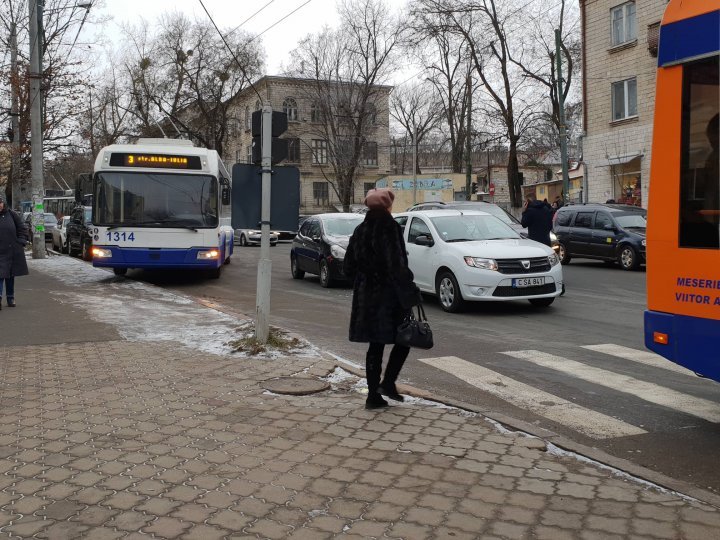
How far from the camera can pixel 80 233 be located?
1010 inches

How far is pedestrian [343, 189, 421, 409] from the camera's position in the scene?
5516mm

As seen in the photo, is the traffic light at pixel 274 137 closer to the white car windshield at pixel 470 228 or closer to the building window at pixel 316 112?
the white car windshield at pixel 470 228

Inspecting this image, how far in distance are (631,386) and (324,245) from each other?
376 inches

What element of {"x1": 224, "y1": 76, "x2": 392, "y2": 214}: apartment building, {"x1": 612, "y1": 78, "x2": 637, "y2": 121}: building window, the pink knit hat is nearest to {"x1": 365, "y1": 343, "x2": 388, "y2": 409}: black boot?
the pink knit hat

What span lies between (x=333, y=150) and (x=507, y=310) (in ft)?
142

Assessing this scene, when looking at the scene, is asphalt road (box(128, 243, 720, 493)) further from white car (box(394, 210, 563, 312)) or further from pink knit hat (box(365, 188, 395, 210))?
pink knit hat (box(365, 188, 395, 210))

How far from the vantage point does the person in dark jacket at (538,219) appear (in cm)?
1455

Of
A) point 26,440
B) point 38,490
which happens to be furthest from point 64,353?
point 38,490

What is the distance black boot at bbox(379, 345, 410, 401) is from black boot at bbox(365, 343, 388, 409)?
17cm

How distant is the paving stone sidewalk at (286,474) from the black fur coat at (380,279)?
68 cm

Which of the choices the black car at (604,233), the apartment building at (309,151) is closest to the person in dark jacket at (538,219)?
the black car at (604,233)

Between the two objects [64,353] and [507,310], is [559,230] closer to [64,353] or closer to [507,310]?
[507,310]

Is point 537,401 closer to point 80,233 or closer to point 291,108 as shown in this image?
point 80,233

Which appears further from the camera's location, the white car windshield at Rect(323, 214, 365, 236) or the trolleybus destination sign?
the white car windshield at Rect(323, 214, 365, 236)
